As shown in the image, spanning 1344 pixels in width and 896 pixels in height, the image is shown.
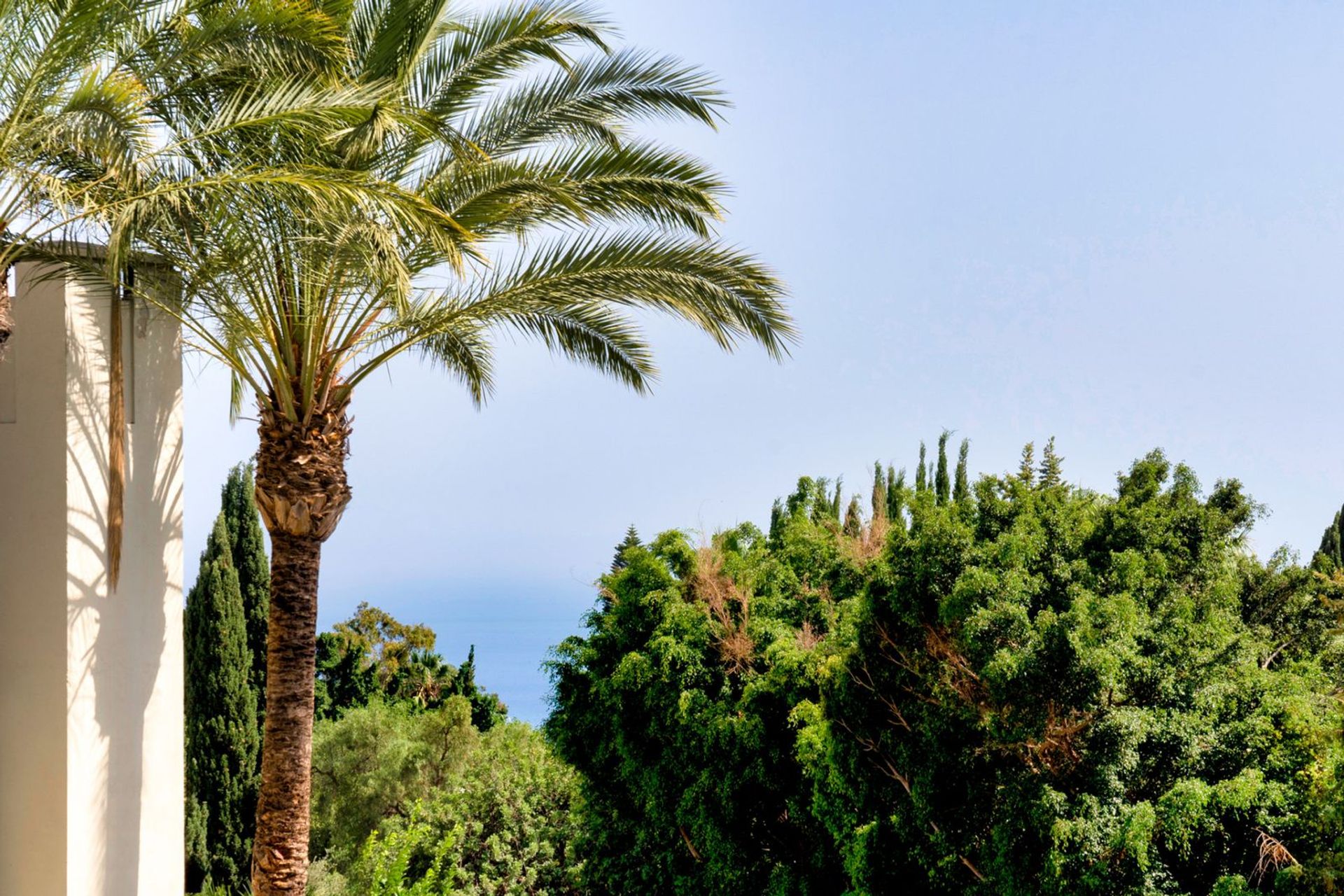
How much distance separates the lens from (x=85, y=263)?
337 inches

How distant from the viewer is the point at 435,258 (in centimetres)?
1022

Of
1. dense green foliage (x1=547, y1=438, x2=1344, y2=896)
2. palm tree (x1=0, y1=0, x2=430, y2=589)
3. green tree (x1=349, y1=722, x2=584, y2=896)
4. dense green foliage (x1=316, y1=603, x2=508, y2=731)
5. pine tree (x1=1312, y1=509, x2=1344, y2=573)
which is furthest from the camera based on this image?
pine tree (x1=1312, y1=509, x2=1344, y2=573)

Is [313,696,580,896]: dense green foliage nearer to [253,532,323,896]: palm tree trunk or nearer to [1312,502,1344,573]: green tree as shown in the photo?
[253,532,323,896]: palm tree trunk

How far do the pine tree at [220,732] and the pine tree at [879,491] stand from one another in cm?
1017

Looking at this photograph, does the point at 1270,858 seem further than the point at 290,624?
No

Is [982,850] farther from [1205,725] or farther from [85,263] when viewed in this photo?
[85,263]

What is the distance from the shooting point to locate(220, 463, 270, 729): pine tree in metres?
17.5

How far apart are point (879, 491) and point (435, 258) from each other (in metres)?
15.9

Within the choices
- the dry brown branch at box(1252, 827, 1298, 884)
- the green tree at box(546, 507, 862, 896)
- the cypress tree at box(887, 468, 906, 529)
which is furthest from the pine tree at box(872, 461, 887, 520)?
the dry brown branch at box(1252, 827, 1298, 884)

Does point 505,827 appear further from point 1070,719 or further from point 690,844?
point 1070,719

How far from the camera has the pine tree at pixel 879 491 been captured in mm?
21344

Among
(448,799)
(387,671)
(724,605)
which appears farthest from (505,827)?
(387,671)

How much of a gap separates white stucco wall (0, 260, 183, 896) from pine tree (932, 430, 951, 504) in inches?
778

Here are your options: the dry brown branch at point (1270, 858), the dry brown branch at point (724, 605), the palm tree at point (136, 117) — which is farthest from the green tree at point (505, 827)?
the dry brown branch at point (1270, 858)
